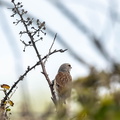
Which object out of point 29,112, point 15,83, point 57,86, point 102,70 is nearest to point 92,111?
point 102,70

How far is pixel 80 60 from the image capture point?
120 cm

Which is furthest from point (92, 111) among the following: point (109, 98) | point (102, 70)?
point (102, 70)

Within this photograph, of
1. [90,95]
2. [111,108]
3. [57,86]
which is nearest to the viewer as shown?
[111,108]

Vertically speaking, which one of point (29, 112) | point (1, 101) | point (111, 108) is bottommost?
point (111, 108)

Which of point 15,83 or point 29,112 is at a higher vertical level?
point 15,83

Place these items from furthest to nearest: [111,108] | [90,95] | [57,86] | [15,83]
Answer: [57,86] < [15,83] < [90,95] < [111,108]

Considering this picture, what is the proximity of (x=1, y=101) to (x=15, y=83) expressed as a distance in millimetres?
190

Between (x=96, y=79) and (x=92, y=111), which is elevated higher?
(x=96, y=79)

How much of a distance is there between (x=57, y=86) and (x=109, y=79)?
207 inches

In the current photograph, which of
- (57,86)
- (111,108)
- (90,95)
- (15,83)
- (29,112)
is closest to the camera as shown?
(111,108)

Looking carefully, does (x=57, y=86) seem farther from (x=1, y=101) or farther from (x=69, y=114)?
(x=69, y=114)

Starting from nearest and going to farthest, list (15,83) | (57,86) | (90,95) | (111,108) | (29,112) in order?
(111,108), (90,95), (29,112), (15,83), (57,86)

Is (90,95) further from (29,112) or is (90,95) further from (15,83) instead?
(15,83)

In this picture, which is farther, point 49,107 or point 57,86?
point 57,86
